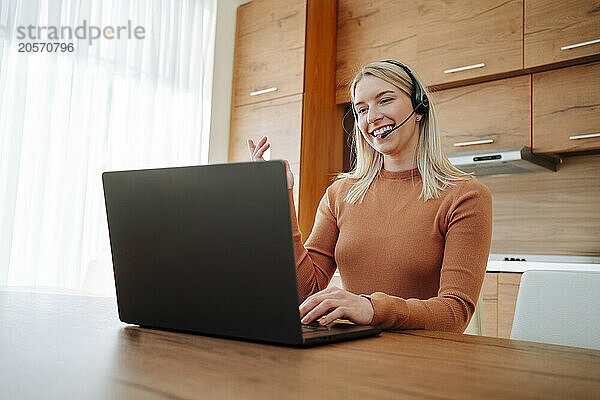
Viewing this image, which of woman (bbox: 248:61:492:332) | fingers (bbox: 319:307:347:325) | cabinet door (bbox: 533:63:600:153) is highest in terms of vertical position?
cabinet door (bbox: 533:63:600:153)

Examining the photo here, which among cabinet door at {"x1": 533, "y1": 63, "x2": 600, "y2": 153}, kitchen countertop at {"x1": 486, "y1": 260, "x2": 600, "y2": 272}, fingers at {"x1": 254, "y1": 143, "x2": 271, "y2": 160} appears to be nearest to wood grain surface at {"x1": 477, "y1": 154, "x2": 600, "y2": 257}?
cabinet door at {"x1": 533, "y1": 63, "x2": 600, "y2": 153}

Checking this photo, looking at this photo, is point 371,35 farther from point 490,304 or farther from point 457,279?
point 457,279

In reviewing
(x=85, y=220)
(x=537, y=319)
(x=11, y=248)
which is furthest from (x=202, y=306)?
(x=85, y=220)

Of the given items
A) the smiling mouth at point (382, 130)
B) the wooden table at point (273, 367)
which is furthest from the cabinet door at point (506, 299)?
the wooden table at point (273, 367)

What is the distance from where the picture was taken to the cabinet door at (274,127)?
337cm

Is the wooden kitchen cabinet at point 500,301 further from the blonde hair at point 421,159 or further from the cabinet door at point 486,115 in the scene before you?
the blonde hair at point 421,159

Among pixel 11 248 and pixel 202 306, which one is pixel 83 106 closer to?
pixel 11 248

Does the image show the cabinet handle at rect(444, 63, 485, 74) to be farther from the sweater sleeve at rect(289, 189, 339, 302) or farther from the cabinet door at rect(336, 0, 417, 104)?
the sweater sleeve at rect(289, 189, 339, 302)

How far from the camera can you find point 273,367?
58cm

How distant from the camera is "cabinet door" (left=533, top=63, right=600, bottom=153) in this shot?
2.63 m

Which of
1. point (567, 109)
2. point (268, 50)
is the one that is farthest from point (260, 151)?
point (268, 50)

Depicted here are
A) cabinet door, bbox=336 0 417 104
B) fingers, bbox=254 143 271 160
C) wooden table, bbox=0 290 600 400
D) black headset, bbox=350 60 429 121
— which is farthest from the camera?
cabinet door, bbox=336 0 417 104

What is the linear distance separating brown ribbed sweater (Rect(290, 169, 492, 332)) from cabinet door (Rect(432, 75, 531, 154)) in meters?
1.47

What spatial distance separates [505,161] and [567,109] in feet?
1.19
